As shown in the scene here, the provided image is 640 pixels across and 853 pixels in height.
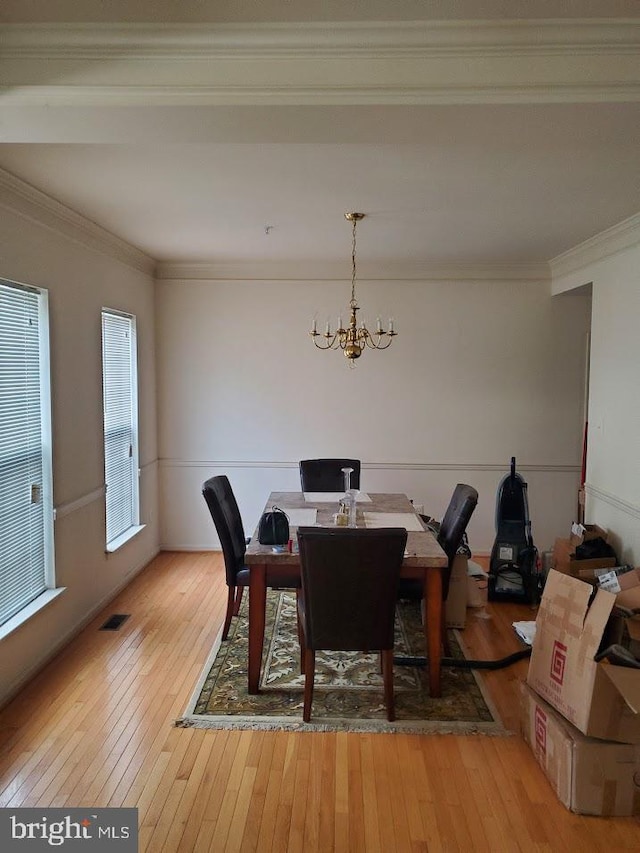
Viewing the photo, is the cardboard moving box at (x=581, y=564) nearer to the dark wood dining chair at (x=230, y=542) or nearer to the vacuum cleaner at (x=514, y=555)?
the vacuum cleaner at (x=514, y=555)

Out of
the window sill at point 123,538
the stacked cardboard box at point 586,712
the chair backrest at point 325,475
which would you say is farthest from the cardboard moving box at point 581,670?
the window sill at point 123,538

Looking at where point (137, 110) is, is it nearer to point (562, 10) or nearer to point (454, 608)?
point (562, 10)

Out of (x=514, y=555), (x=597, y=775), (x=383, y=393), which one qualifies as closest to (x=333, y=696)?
(x=597, y=775)

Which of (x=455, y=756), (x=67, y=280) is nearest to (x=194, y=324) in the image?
(x=67, y=280)

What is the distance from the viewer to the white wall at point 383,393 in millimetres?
5383

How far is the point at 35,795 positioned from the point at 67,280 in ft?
8.71

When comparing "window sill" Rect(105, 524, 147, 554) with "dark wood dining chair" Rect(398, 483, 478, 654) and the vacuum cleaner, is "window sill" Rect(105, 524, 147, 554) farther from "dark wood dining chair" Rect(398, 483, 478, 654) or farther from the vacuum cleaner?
the vacuum cleaner

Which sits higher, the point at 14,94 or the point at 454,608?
the point at 14,94

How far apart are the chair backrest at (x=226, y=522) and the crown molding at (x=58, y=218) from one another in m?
1.70

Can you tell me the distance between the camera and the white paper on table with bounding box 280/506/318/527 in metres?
3.52

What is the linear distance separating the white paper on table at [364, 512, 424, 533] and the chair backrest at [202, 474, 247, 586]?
783 millimetres

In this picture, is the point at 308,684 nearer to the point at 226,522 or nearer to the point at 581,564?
the point at 226,522

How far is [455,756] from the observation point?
8.48 ft

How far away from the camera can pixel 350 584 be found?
2.70 metres
